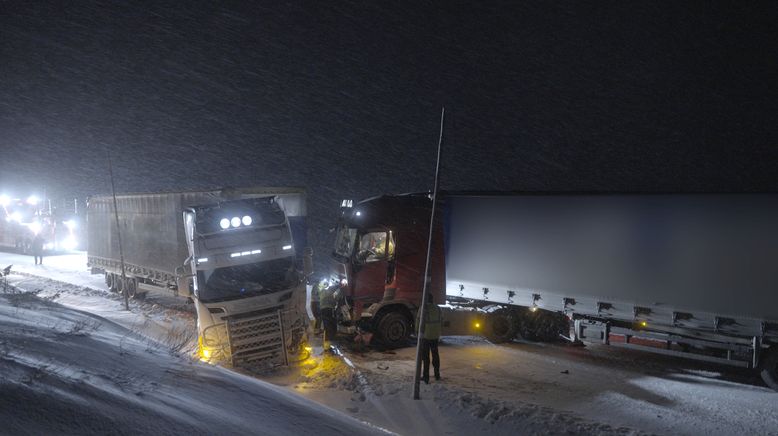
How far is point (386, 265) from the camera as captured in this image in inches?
537

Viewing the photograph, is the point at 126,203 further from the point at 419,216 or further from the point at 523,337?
the point at 523,337

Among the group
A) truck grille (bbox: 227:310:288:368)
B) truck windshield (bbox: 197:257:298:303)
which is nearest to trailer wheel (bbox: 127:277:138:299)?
truck windshield (bbox: 197:257:298:303)

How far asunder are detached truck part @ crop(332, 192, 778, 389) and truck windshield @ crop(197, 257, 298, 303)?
7.17ft

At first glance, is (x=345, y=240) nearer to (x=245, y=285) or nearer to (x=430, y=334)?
(x=245, y=285)

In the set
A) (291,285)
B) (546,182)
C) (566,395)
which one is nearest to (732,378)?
(566,395)

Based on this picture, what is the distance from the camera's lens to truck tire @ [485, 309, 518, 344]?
47.7 feet

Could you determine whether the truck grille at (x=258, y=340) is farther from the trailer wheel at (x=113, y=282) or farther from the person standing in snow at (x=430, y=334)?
the trailer wheel at (x=113, y=282)

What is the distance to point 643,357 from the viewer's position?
13656 mm

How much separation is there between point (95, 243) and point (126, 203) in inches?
155

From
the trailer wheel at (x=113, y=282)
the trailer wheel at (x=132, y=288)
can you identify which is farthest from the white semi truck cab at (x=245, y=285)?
the trailer wheel at (x=113, y=282)

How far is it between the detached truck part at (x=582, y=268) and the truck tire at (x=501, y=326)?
0.03 meters

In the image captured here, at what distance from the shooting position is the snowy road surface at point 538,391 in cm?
833

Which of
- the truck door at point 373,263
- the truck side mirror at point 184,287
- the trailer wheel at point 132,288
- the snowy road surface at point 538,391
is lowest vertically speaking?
the snowy road surface at point 538,391

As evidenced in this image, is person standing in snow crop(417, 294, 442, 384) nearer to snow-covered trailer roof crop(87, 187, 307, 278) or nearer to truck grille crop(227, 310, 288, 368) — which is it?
truck grille crop(227, 310, 288, 368)
